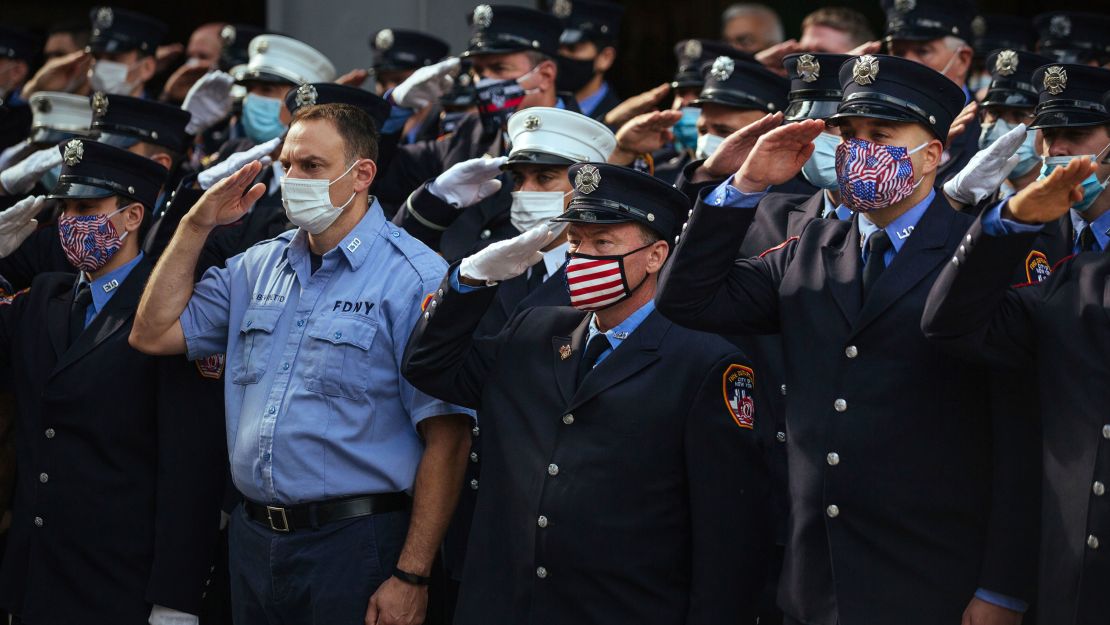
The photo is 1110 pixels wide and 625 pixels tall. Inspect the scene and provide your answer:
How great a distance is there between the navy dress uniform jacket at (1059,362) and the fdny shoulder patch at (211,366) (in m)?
2.41

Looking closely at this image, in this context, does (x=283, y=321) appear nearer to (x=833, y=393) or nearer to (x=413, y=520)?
(x=413, y=520)

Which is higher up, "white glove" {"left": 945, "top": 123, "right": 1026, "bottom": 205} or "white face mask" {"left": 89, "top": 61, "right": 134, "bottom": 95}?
"white glove" {"left": 945, "top": 123, "right": 1026, "bottom": 205}

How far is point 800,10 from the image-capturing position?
10.3 metres

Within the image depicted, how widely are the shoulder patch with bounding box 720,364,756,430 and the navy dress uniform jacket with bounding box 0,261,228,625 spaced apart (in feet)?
6.18

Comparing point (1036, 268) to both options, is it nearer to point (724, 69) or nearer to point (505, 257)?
point (505, 257)

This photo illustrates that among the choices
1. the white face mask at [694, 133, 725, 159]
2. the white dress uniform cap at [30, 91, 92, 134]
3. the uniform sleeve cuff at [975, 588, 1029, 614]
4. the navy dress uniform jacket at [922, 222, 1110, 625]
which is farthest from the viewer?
the white dress uniform cap at [30, 91, 92, 134]

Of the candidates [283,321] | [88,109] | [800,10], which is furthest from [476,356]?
[800,10]

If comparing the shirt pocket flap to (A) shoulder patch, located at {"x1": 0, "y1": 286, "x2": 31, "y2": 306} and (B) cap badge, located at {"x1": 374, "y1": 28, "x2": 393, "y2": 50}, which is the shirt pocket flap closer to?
(A) shoulder patch, located at {"x1": 0, "y1": 286, "x2": 31, "y2": 306}

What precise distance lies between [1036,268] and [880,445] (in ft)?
2.29

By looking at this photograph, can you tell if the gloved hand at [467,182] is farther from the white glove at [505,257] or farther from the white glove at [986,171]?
the white glove at [986,171]

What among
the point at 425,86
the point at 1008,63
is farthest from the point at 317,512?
the point at 1008,63

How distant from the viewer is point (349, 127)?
466 centimetres

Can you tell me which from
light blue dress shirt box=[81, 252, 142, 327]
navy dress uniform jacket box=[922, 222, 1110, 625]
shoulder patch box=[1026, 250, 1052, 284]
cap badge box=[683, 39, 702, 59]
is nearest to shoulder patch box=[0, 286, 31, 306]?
light blue dress shirt box=[81, 252, 142, 327]

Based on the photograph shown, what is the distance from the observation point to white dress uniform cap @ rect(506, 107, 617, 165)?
527cm
